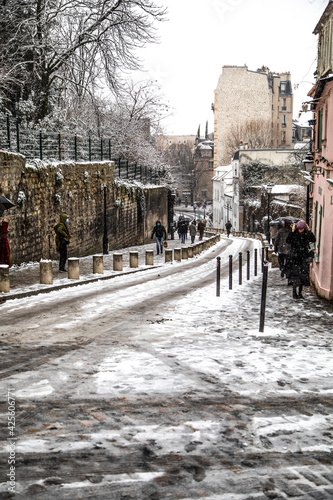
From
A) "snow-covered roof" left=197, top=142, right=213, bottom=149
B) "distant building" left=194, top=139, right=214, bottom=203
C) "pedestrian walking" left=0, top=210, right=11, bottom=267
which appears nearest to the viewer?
"pedestrian walking" left=0, top=210, right=11, bottom=267

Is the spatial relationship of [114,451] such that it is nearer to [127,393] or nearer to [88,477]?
[88,477]

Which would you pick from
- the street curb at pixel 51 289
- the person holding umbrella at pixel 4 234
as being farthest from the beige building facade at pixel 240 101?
the person holding umbrella at pixel 4 234

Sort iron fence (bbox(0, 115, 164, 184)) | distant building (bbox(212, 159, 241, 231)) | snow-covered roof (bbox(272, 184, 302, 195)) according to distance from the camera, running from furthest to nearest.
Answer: distant building (bbox(212, 159, 241, 231)) < snow-covered roof (bbox(272, 184, 302, 195)) < iron fence (bbox(0, 115, 164, 184))

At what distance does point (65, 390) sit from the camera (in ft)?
18.6

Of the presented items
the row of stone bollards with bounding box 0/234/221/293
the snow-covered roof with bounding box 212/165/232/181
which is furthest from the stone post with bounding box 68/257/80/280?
the snow-covered roof with bounding box 212/165/232/181

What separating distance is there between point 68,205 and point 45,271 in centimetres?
819

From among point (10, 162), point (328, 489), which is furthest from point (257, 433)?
point (10, 162)

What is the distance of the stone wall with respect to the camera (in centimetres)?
1702

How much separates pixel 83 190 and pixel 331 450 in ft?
64.5

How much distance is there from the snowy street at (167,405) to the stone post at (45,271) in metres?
3.61

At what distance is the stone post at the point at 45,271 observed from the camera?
13.7 metres

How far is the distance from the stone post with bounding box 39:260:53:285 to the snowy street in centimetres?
361

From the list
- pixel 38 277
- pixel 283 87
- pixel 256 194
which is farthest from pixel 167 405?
pixel 283 87

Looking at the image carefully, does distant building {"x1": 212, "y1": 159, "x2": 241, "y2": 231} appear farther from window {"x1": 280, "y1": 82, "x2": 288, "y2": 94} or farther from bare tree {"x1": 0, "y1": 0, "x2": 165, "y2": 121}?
bare tree {"x1": 0, "y1": 0, "x2": 165, "y2": 121}
